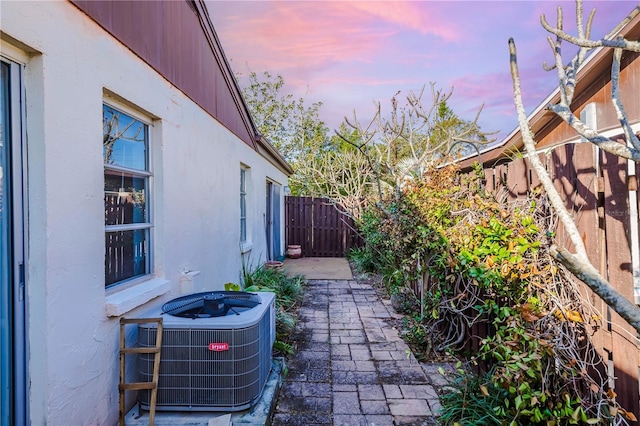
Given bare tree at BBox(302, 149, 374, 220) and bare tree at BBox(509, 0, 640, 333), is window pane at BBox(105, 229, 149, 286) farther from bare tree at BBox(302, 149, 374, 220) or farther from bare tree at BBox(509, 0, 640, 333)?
bare tree at BBox(302, 149, 374, 220)

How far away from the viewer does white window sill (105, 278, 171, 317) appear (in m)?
2.49

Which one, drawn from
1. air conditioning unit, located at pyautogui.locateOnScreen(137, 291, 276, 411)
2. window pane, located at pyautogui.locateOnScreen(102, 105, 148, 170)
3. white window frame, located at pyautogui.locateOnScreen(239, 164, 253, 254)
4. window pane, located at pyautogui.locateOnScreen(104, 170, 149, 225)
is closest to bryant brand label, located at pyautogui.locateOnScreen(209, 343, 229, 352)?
air conditioning unit, located at pyautogui.locateOnScreen(137, 291, 276, 411)

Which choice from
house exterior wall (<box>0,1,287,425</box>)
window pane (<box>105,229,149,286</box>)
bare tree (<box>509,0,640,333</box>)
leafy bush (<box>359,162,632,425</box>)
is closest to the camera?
bare tree (<box>509,0,640,333</box>)

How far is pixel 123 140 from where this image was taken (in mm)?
2984

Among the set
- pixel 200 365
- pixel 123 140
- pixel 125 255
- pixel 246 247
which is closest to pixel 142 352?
pixel 200 365

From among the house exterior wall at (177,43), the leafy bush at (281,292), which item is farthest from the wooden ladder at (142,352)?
the house exterior wall at (177,43)

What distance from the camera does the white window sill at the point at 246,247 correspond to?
6.36 meters

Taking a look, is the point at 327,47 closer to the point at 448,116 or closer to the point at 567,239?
the point at 567,239

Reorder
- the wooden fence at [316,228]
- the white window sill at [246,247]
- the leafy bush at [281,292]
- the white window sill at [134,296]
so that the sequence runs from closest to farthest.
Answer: the white window sill at [134,296] → the leafy bush at [281,292] → the white window sill at [246,247] → the wooden fence at [316,228]

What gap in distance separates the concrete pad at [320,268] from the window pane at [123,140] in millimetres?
5845

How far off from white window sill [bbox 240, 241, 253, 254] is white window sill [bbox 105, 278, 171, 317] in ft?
9.71

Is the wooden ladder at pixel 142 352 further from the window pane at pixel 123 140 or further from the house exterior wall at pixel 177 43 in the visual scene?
the house exterior wall at pixel 177 43

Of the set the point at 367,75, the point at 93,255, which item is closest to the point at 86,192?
the point at 93,255

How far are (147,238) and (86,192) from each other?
1050 mm
